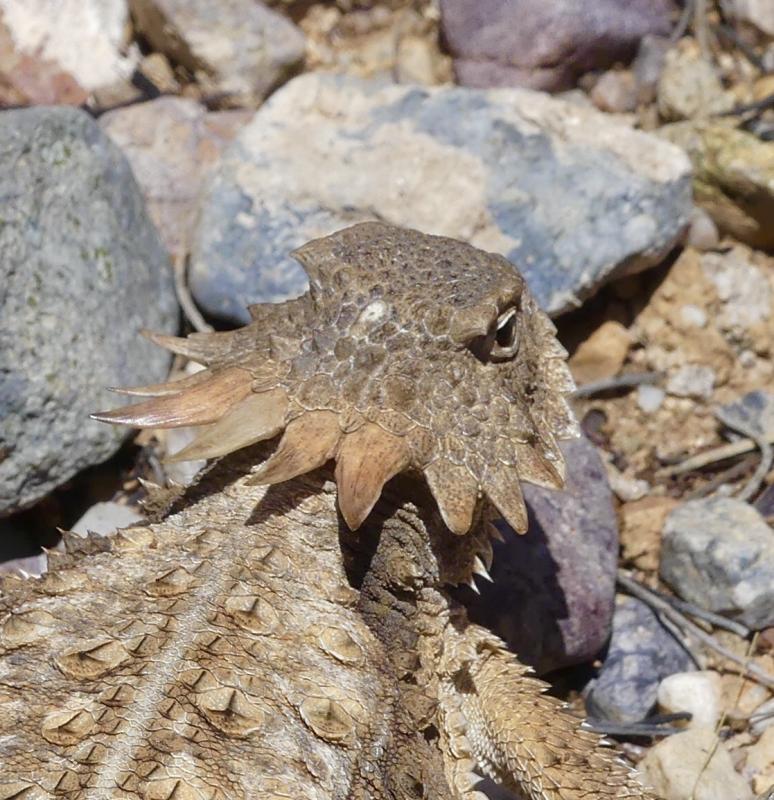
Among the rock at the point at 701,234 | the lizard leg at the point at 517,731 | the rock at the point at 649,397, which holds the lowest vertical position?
the rock at the point at 649,397

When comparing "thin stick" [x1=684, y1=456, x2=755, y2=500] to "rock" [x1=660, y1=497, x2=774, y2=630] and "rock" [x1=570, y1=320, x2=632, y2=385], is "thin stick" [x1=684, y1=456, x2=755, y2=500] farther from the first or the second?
"rock" [x1=570, y1=320, x2=632, y2=385]

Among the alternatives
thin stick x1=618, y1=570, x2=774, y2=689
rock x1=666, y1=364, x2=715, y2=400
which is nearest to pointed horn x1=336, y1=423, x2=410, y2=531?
thin stick x1=618, y1=570, x2=774, y2=689

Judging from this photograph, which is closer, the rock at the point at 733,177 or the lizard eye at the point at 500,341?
the lizard eye at the point at 500,341

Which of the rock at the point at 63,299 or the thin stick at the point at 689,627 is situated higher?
the rock at the point at 63,299

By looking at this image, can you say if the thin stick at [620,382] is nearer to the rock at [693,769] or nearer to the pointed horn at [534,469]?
the rock at [693,769]

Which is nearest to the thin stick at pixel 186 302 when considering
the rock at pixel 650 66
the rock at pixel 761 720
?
the rock at pixel 650 66

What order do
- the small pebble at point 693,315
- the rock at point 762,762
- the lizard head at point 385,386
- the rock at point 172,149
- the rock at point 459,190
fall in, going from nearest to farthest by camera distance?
the lizard head at point 385,386 → the rock at point 762,762 → the rock at point 459,190 → the small pebble at point 693,315 → the rock at point 172,149

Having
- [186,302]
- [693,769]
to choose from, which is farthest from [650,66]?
[693,769]
